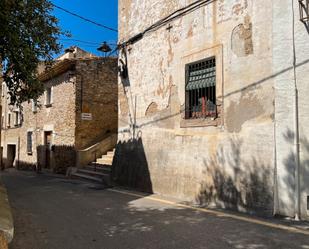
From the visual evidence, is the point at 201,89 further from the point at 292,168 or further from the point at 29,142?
the point at 29,142

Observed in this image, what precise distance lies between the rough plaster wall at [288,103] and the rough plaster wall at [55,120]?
36.0 feet

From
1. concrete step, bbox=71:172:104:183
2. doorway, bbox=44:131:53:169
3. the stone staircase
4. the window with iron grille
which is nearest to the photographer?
the window with iron grille

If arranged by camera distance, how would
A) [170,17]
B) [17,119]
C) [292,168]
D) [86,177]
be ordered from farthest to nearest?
[17,119] < [86,177] < [170,17] < [292,168]

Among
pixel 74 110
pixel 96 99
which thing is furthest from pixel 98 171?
pixel 96 99

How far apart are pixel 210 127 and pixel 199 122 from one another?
1.36ft

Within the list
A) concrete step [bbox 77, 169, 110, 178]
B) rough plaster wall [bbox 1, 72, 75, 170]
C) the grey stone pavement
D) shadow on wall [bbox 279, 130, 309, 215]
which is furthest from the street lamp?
shadow on wall [bbox 279, 130, 309, 215]

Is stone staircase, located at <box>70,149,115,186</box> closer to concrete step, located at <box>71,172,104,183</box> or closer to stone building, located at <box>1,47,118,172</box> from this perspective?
concrete step, located at <box>71,172,104,183</box>

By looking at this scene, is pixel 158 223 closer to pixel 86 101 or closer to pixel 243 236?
pixel 243 236

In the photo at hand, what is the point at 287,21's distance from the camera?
7066 mm

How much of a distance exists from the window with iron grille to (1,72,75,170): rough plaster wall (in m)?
8.01

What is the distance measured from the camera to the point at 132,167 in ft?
38.8

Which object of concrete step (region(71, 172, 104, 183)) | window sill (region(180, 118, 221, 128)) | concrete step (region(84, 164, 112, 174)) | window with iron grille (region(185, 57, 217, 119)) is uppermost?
window with iron grille (region(185, 57, 217, 119))

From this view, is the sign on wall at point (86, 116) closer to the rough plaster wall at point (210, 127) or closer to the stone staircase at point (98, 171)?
the stone staircase at point (98, 171)

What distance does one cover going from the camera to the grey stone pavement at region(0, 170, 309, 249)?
17.7 feet
